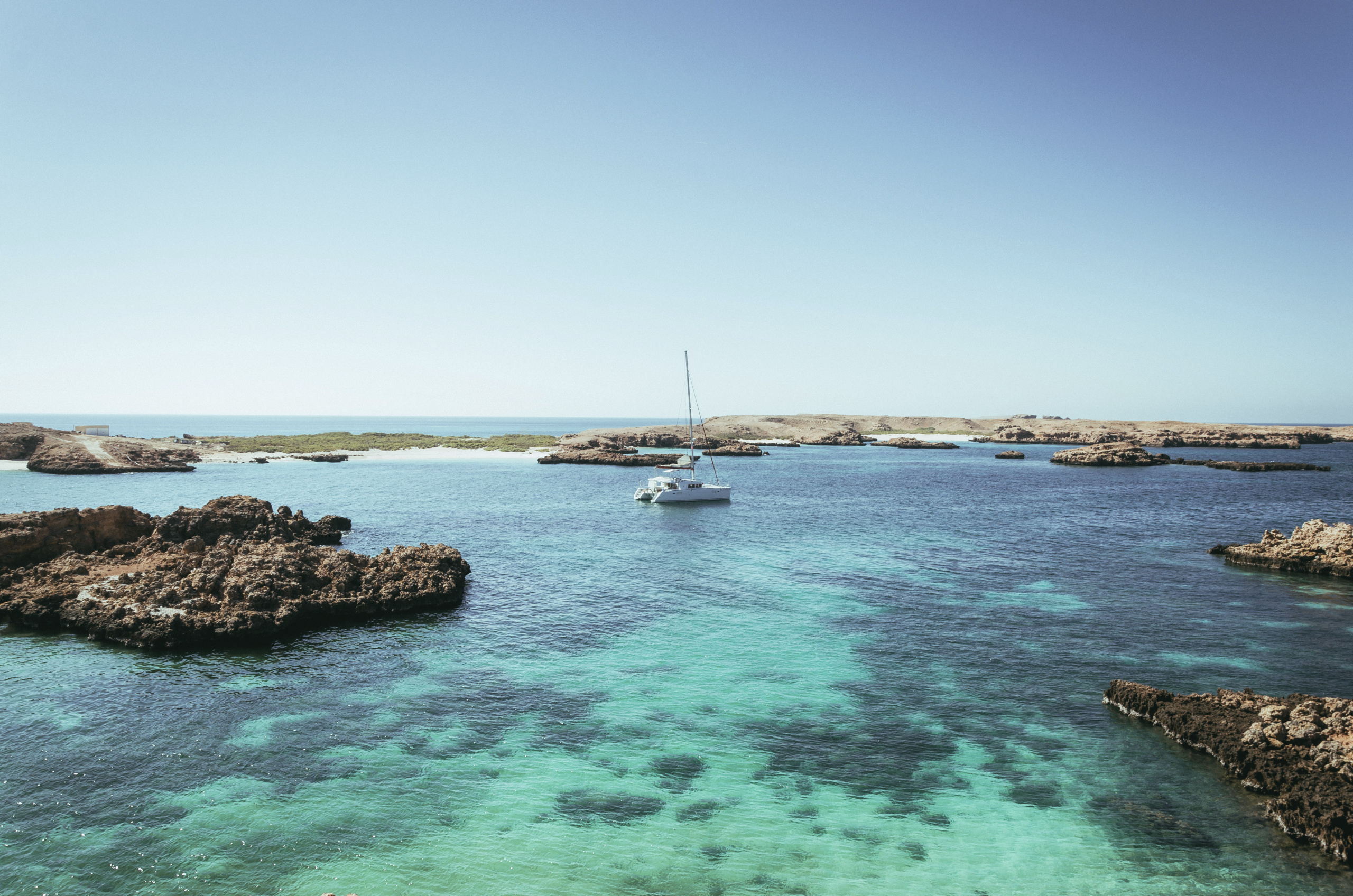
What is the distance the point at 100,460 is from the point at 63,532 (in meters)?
59.1

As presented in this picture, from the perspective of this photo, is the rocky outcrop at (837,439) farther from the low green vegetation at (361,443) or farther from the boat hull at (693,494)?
the boat hull at (693,494)

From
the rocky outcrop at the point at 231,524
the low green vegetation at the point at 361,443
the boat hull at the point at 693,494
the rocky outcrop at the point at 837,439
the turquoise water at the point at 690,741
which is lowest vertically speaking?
the turquoise water at the point at 690,741

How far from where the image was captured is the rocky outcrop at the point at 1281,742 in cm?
1230

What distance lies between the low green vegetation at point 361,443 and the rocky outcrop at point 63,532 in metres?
73.6

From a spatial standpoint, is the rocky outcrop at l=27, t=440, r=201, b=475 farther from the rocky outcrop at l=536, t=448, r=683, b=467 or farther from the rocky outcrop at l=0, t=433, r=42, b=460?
the rocky outcrop at l=536, t=448, r=683, b=467

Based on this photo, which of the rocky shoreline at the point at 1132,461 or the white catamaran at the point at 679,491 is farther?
the rocky shoreline at the point at 1132,461

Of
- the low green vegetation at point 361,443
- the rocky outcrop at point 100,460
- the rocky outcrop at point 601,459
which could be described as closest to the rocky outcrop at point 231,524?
the rocky outcrop at point 100,460

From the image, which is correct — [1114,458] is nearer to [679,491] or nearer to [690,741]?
[679,491]

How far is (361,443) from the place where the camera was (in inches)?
4609

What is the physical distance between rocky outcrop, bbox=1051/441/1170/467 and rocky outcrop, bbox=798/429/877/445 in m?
57.9

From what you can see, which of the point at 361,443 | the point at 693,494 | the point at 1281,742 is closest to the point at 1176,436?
the point at 693,494

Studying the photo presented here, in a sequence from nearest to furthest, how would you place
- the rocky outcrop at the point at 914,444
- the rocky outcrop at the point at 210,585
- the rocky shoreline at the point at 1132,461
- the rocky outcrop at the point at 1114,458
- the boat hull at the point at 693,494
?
the rocky outcrop at the point at 210,585
the boat hull at the point at 693,494
the rocky shoreline at the point at 1132,461
the rocky outcrop at the point at 1114,458
the rocky outcrop at the point at 914,444

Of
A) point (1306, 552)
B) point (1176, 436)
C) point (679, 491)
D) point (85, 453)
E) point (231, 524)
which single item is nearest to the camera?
point (231, 524)

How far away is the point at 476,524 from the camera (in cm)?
4684
